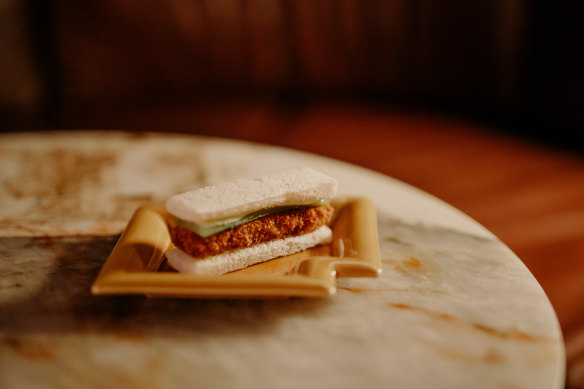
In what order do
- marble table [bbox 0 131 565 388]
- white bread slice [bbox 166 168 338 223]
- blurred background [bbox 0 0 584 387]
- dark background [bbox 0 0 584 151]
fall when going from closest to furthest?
1. marble table [bbox 0 131 565 388]
2. white bread slice [bbox 166 168 338 223]
3. blurred background [bbox 0 0 584 387]
4. dark background [bbox 0 0 584 151]

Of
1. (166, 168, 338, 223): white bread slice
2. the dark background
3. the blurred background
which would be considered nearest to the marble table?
(166, 168, 338, 223): white bread slice

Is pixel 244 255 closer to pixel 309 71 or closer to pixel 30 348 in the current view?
pixel 30 348

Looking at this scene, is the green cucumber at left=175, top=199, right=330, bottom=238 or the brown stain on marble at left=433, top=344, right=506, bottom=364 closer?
the brown stain on marble at left=433, top=344, right=506, bottom=364

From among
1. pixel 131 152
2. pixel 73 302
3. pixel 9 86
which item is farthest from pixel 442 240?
pixel 9 86

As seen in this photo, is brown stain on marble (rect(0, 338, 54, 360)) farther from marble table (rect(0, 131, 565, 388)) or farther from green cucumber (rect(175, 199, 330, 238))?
green cucumber (rect(175, 199, 330, 238))

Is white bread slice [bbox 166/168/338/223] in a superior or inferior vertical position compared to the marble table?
superior

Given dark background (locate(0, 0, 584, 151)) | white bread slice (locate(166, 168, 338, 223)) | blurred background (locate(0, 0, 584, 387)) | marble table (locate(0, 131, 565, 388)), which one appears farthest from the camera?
dark background (locate(0, 0, 584, 151))

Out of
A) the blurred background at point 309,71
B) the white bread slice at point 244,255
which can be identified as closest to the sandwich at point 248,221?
the white bread slice at point 244,255
